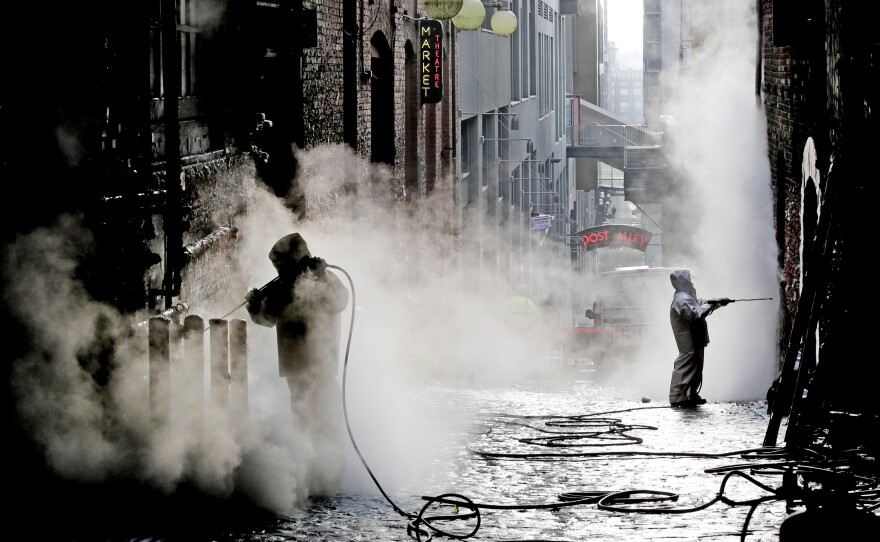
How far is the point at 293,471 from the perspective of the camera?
272 inches

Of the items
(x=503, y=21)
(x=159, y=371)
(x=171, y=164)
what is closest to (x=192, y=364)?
(x=159, y=371)

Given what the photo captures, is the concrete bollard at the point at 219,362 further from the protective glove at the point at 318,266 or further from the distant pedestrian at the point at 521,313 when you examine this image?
the distant pedestrian at the point at 521,313

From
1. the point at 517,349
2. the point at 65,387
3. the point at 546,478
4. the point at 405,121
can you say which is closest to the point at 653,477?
the point at 546,478

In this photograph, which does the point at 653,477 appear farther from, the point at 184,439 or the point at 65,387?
the point at 65,387

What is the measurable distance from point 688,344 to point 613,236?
→ 1120 inches

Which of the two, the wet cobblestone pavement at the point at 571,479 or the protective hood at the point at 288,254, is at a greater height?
the protective hood at the point at 288,254

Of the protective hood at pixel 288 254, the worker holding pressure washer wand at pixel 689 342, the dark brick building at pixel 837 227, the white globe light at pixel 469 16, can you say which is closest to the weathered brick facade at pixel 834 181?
the dark brick building at pixel 837 227

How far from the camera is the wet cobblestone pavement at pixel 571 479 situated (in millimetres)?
6414

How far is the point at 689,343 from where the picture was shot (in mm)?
13227

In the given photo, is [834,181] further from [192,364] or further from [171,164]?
[192,364]

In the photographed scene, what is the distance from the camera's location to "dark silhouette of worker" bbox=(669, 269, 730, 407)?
13.1 meters

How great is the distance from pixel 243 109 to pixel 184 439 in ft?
15.2

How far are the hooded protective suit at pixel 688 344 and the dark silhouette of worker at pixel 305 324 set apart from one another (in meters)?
6.14

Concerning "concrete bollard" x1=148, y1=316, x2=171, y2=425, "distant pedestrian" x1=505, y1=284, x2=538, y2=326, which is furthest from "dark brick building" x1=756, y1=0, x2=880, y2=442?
"distant pedestrian" x1=505, y1=284, x2=538, y2=326
